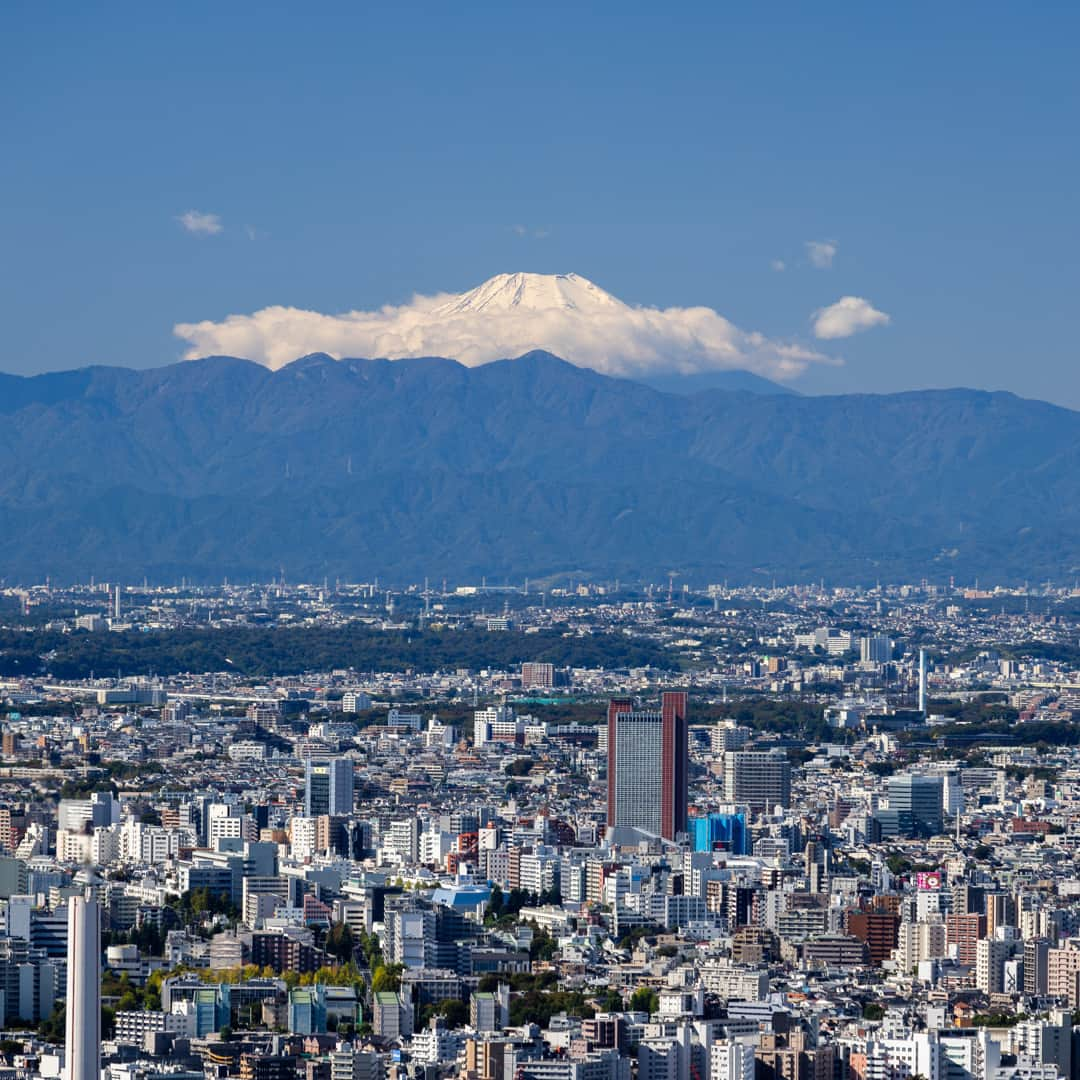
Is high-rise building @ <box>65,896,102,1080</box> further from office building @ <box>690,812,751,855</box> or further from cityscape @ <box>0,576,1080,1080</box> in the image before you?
office building @ <box>690,812,751,855</box>

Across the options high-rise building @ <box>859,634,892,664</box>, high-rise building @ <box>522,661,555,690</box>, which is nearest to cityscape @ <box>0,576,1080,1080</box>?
high-rise building @ <box>522,661,555,690</box>

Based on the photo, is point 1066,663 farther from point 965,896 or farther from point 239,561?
point 239,561

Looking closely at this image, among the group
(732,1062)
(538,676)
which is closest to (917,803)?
(732,1062)

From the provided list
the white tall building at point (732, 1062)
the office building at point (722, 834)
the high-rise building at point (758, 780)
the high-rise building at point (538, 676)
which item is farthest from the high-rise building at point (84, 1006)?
the high-rise building at point (538, 676)

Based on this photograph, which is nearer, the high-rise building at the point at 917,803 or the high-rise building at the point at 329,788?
the high-rise building at the point at 917,803

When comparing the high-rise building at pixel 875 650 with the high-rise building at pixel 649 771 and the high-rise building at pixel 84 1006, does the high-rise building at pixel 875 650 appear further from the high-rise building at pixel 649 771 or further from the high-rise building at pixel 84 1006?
the high-rise building at pixel 84 1006

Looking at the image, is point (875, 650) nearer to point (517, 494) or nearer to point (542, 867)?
point (542, 867)

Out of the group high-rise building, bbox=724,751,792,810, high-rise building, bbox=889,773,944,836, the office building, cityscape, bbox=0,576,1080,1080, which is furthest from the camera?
high-rise building, bbox=724,751,792,810
